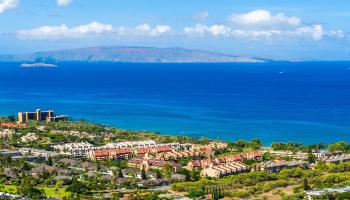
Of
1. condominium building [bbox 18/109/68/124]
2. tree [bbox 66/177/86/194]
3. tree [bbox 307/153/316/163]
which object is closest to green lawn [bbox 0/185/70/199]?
tree [bbox 66/177/86/194]

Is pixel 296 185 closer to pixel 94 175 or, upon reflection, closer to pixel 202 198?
pixel 202 198

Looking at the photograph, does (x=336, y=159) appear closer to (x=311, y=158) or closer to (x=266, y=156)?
(x=311, y=158)

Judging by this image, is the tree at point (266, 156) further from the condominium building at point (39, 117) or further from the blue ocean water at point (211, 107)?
the condominium building at point (39, 117)

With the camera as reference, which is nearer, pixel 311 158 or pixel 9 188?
pixel 9 188

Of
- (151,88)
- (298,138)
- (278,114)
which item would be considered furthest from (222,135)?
(151,88)

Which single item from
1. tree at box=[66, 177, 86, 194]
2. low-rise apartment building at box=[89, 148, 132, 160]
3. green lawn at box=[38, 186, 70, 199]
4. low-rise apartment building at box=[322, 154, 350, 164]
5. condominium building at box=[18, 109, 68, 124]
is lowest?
green lawn at box=[38, 186, 70, 199]

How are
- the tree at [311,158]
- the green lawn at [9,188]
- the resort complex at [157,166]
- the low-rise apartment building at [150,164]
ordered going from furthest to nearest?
1. the tree at [311,158]
2. the low-rise apartment building at [150,164]
3. the resort complex at [157,166]
4. the green lawn at [9,188]

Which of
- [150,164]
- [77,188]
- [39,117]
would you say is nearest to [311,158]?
[150,164]

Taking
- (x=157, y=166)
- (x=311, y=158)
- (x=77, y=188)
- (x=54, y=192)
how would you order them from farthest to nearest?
(x=311, y=158), (x=157, y=166), (x=54, y=192), (x=77, y=188)

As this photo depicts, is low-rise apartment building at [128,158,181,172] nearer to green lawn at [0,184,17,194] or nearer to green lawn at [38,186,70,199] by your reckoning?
green lawn at [38,186,70,199]

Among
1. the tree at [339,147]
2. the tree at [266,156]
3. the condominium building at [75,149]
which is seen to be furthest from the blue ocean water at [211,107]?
the condominium building at [75,149]

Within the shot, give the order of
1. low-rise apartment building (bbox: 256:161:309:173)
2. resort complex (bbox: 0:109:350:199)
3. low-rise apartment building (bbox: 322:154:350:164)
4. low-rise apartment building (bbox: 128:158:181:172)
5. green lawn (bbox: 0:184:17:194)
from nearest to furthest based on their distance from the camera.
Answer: green lawn (bbox: 0:184:17:194) < resort complex (bbox: 0:109:350:199) < low-rise apartment building (bbox: 256:161:309:173) < low-rise apartment building (bbox: 128:158:181:172) < low-rise apartment building (bbox: 322:154:350:164)

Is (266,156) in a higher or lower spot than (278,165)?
higher
